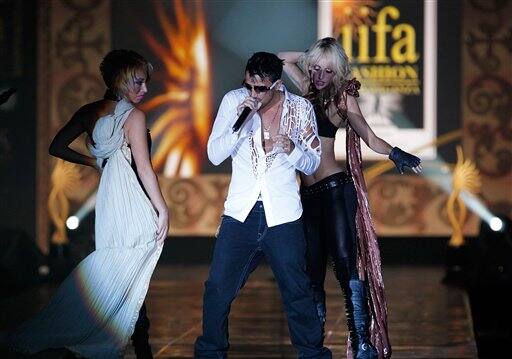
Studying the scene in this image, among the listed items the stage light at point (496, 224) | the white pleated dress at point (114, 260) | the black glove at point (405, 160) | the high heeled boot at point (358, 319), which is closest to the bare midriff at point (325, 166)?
the black glove at point (405, 160)

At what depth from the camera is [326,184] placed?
6062 mm

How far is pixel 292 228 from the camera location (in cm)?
540

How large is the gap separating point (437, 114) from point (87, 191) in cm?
325

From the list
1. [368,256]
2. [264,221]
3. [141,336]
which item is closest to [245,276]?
[264,221]

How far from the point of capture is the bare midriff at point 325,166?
239 inches

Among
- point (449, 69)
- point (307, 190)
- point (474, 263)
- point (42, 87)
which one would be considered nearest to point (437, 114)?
point (449, 69)

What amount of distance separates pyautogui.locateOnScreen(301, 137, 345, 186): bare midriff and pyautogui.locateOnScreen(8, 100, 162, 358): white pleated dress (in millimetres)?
755

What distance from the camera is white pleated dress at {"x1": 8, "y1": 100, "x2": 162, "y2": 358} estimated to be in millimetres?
5727

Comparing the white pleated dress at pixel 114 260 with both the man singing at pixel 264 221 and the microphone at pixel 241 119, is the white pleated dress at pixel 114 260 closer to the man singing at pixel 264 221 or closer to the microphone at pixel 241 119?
the man singing at pixel 264 221

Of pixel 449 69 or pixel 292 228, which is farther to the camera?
pixel 449 69

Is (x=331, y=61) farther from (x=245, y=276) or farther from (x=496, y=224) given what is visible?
(x=496, y=224)

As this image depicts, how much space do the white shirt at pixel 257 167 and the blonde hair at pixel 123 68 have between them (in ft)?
1.80

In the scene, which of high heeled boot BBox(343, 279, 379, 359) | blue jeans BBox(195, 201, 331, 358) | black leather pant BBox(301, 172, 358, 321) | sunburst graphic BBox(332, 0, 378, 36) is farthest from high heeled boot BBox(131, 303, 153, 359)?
sunburst graphic BBox(332, 0, 378, 36)

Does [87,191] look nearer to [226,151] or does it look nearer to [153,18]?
[153,18]
